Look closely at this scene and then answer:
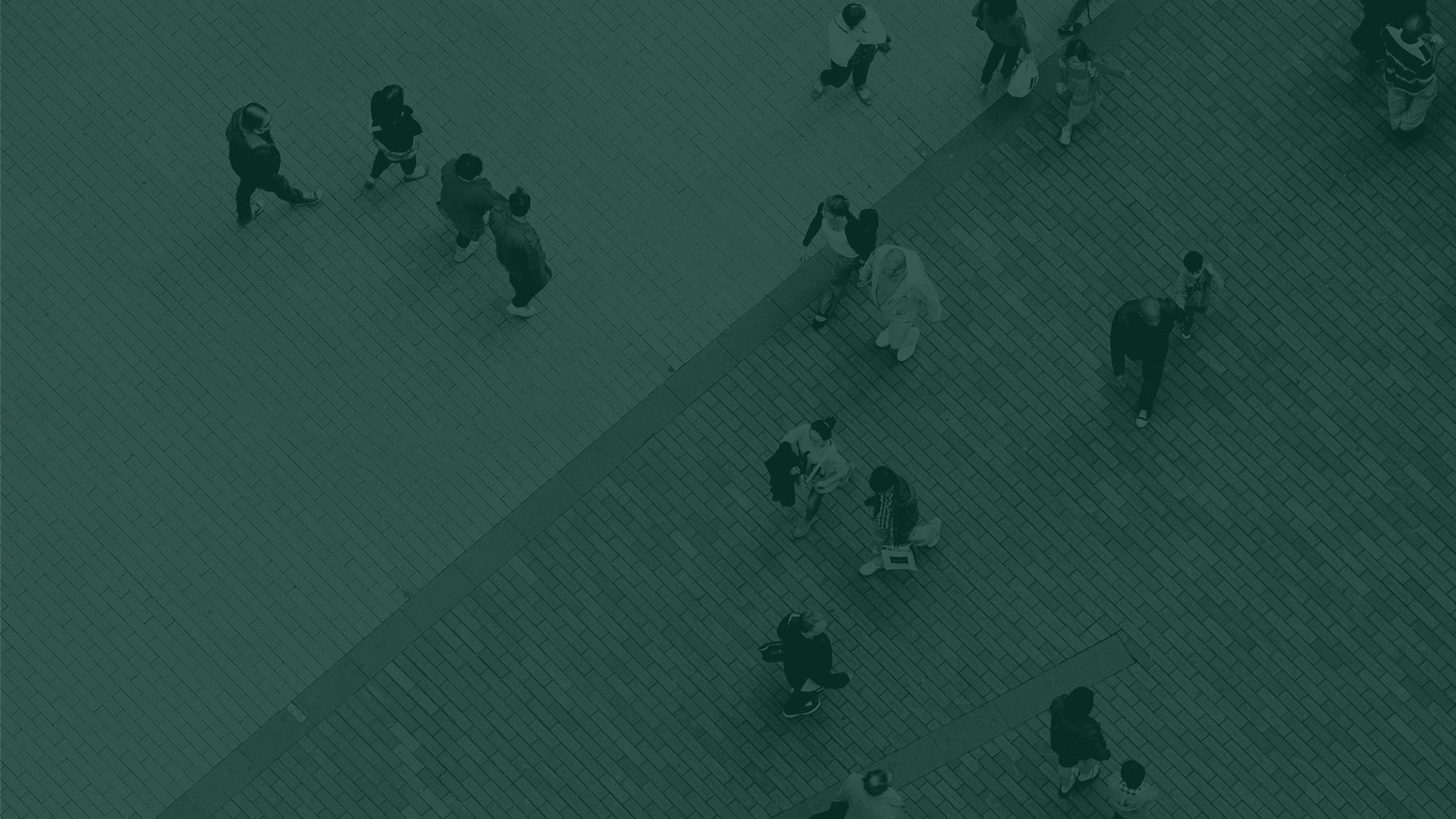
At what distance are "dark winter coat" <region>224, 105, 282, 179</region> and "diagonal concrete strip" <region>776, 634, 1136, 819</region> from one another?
23.7 feet

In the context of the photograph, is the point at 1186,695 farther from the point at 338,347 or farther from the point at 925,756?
the point at 338,347

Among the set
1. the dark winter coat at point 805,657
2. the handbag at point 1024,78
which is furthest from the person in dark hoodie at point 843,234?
the dark winter coat at point 805,657

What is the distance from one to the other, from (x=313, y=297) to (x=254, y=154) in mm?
1531

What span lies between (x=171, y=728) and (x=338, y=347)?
3668 mm

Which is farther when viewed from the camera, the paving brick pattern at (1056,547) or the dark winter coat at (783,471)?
the paving brick pattern at (1056,547)

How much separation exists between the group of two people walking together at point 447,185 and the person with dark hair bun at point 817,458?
277 cm

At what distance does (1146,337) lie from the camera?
16.6 m

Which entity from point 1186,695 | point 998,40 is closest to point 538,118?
point 998,40

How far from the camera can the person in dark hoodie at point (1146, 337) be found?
1650 centimetres

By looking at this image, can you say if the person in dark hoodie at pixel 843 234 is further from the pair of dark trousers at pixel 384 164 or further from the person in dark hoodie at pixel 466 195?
the pair of dark trousers at pixel 384 164

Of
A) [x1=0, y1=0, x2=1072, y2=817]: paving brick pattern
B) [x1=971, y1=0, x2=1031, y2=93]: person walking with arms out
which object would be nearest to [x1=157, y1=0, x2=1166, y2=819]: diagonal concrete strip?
[x1=0, y1=0, x2=1072, y2=817]: paving brick pattern

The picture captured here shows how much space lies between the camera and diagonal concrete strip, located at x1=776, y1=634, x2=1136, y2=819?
16812mm

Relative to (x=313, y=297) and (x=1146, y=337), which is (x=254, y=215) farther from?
(x=1146, y=337)

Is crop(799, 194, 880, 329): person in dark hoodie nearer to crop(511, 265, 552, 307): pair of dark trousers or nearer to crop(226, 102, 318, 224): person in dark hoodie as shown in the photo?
crop(511, 265, 552, 307): pair of dark trousers
